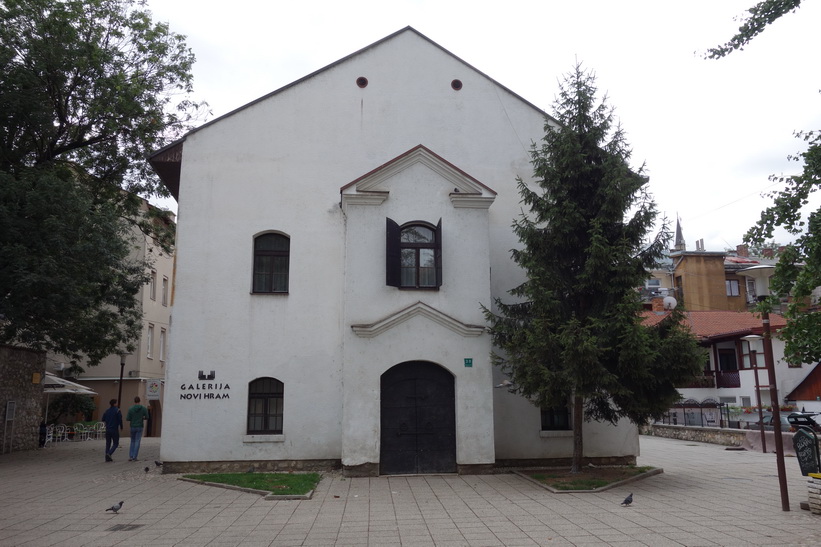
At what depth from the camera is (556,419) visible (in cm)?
1650

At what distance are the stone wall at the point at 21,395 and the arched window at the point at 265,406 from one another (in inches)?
408

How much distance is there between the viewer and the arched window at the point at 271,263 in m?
16.6

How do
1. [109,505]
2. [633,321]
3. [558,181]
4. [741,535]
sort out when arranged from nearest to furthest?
[741,535]
[109,505]
[633,321]
[558,181]

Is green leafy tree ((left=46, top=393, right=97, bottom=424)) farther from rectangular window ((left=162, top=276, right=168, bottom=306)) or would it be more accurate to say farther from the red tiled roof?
the red tiled roof

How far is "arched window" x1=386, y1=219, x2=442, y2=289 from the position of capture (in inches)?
612

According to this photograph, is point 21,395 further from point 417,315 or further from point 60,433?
point 417,315

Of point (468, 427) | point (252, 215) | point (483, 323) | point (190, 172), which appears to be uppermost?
point (190, 172)

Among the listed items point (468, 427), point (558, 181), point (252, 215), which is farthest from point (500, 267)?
point (252, 215)

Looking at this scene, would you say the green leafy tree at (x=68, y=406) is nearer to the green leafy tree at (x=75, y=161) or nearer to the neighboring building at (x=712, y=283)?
the green leafy tree at (x=75, y=161)

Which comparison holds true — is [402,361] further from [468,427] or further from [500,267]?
[500,267]

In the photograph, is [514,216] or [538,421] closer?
[538,421]

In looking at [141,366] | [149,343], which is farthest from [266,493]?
[149,343]

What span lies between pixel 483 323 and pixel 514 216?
3574 mm

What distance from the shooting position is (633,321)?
1299 cm
